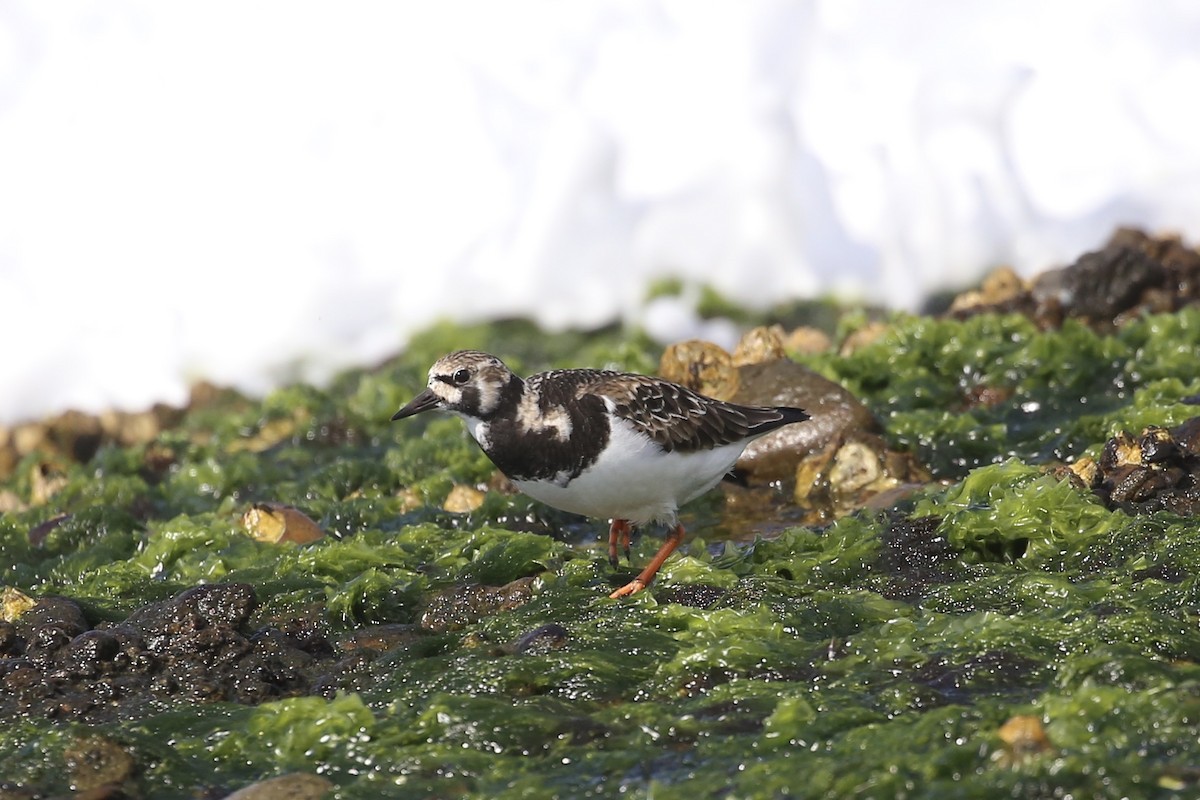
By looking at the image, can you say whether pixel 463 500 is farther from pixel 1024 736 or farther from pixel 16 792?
pixel 1024 736

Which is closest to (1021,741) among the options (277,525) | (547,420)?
(547,420)

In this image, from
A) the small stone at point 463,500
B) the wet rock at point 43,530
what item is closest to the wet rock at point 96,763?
the small stone at point 463,500

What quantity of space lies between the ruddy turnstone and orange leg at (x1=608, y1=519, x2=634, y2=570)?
0.7 inches

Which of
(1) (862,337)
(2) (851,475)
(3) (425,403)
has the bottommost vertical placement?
(2) (851,475)

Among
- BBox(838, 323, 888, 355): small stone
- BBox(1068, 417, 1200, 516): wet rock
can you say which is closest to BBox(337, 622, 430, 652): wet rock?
BBox(1068, 417, 1200, 516): wet rock

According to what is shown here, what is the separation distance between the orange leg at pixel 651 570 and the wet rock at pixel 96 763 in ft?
5.99

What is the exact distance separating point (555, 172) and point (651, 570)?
20.0 feet

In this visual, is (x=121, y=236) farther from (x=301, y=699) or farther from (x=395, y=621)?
(x=301, y=699)

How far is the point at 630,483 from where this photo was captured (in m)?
5.27

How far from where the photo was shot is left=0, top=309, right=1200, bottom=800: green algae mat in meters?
3.48

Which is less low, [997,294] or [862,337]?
[997,294]

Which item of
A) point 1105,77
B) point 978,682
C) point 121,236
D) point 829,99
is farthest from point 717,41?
point 978,682

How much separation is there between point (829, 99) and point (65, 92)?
6320 mm

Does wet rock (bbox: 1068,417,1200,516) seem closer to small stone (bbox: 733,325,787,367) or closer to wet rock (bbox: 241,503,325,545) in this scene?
small stone (bbox: 733,325,787,367)
